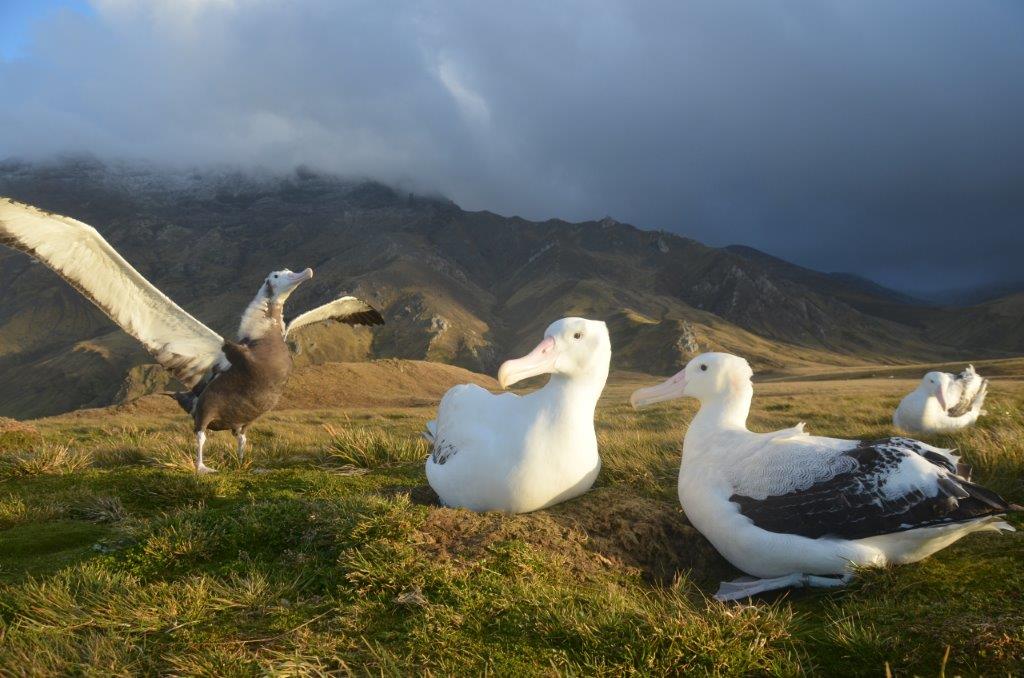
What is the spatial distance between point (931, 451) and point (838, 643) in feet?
6.40

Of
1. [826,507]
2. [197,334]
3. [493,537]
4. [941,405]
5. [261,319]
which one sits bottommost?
[493,537]

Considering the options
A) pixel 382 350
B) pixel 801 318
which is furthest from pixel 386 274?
pixel 801 318

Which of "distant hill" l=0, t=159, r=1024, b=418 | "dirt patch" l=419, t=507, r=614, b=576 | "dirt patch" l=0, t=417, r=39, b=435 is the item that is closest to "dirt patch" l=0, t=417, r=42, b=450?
"dirt patch" l=0, t=417, r=39, b=435

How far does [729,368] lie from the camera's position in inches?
200

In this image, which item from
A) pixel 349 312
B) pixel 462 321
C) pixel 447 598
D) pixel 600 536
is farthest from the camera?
pixel 462 321

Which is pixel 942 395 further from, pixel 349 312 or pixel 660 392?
pixel 349 312

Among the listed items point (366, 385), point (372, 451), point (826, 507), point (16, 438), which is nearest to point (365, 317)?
point (372, 451)

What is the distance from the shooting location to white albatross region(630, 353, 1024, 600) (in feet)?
12.4

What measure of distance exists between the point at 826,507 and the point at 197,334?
23.5ft

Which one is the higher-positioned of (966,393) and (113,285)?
(113,285)

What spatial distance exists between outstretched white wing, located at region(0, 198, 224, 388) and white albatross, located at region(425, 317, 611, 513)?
4343 mm

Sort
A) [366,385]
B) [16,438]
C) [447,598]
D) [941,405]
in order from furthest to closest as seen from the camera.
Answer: [366,385]
[941,405]
[16,438]
[447,598]

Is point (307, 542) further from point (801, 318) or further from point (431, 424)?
point (801, 318)

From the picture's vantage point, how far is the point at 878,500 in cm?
383
